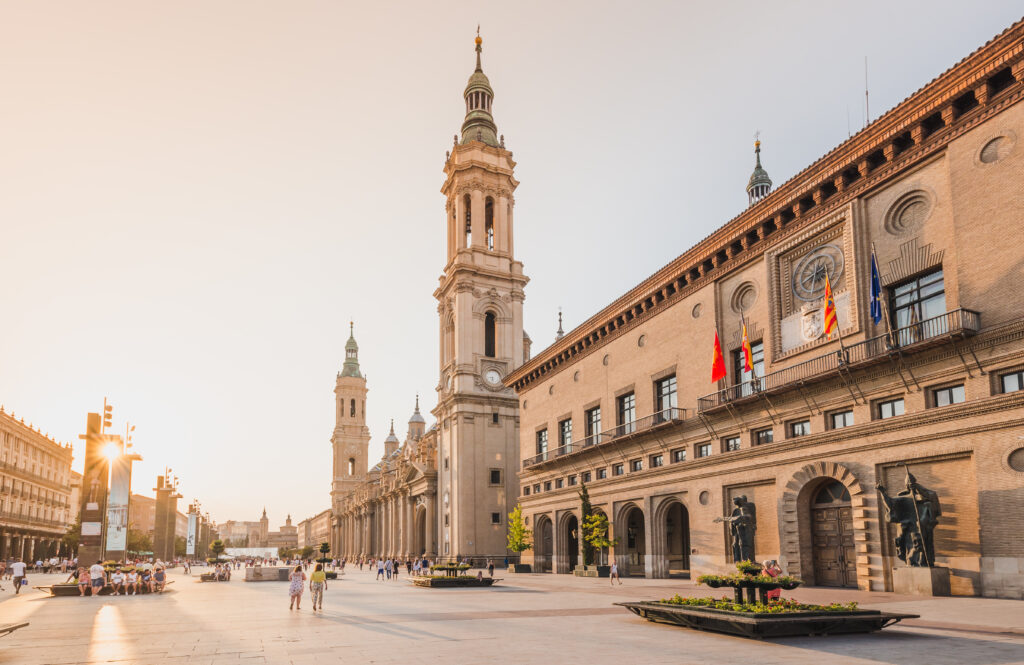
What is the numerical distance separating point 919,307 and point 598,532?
24740mm

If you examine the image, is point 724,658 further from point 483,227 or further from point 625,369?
point 483,227

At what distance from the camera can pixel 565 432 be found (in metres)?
55.2

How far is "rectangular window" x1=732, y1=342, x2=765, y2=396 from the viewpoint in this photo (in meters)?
34.1

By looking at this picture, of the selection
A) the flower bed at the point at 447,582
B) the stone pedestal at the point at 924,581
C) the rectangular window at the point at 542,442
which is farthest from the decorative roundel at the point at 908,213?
the rectangular window at the point at 542,442

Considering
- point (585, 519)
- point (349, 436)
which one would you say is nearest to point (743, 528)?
point (585, 519)

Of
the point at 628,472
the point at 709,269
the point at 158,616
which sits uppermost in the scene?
the point at 709,269

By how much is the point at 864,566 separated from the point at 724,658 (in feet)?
55.9

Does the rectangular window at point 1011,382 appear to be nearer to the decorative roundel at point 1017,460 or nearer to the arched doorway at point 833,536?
the decorative roundel at point 1017,460

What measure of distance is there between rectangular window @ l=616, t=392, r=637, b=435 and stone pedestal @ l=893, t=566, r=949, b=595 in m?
19.8

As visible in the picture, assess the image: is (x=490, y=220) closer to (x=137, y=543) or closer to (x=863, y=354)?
(x=863, y=354)

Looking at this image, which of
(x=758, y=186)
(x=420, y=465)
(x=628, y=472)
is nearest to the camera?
(x=628, y=472)

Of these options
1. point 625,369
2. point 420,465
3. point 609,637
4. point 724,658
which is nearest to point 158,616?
point 609,637

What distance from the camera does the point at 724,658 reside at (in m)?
12.7

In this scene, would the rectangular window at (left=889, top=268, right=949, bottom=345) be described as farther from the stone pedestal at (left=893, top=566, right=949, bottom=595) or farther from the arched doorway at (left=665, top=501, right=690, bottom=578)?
the arched doorway at (left=665, top=501, right=690, bottom=578)
